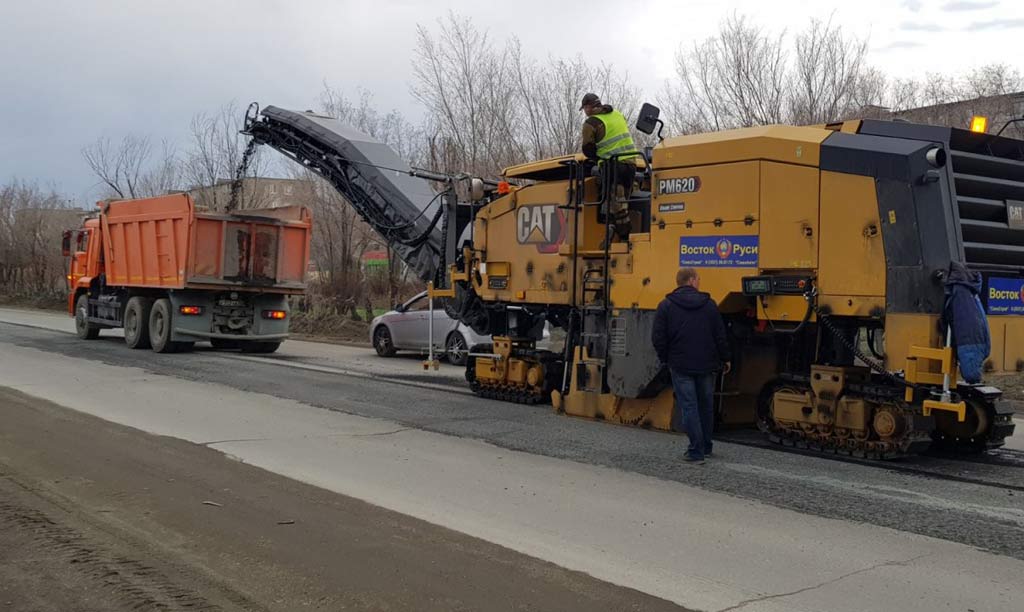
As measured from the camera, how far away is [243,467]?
776 centimetres

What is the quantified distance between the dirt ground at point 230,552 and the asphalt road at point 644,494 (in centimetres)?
28

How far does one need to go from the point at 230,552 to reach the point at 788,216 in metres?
5.61

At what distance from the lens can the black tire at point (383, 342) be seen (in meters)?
19.5

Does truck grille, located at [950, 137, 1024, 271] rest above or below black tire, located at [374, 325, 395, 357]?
above

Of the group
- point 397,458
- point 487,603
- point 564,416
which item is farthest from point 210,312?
point 487,603

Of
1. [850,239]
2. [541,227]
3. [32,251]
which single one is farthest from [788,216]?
[32,251]

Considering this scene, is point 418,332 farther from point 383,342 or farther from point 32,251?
point 32,251

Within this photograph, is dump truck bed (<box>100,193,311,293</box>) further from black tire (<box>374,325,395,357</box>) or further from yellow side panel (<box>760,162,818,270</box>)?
yellow side panel (<box>760,162,818,270</box>)

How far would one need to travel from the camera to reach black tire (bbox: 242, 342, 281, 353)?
19.7m

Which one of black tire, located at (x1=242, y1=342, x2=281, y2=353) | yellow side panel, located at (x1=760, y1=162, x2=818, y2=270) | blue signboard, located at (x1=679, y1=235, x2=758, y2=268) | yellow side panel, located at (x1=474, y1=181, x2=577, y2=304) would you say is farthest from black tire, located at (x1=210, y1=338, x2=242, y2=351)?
yellow side panel, located at (x1=760, y1=162, x2=818, y2=270)

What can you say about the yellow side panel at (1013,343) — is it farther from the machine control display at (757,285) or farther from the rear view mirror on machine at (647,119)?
the rear view mirror on machine at (647,119)

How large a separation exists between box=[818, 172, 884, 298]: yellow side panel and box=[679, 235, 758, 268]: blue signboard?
2.21ft

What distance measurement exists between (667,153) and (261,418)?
17.7ft

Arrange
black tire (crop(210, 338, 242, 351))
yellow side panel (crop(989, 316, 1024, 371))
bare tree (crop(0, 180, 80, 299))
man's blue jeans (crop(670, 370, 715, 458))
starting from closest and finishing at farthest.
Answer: yellow side panel (crop(989, 316, 1024, 371)) < man's blue jeans (crop(670, 370, 715, 458)) < black tire (crop(210, 338, 242, 351)) < bare tree (crop(0, 180, 80, 299))
